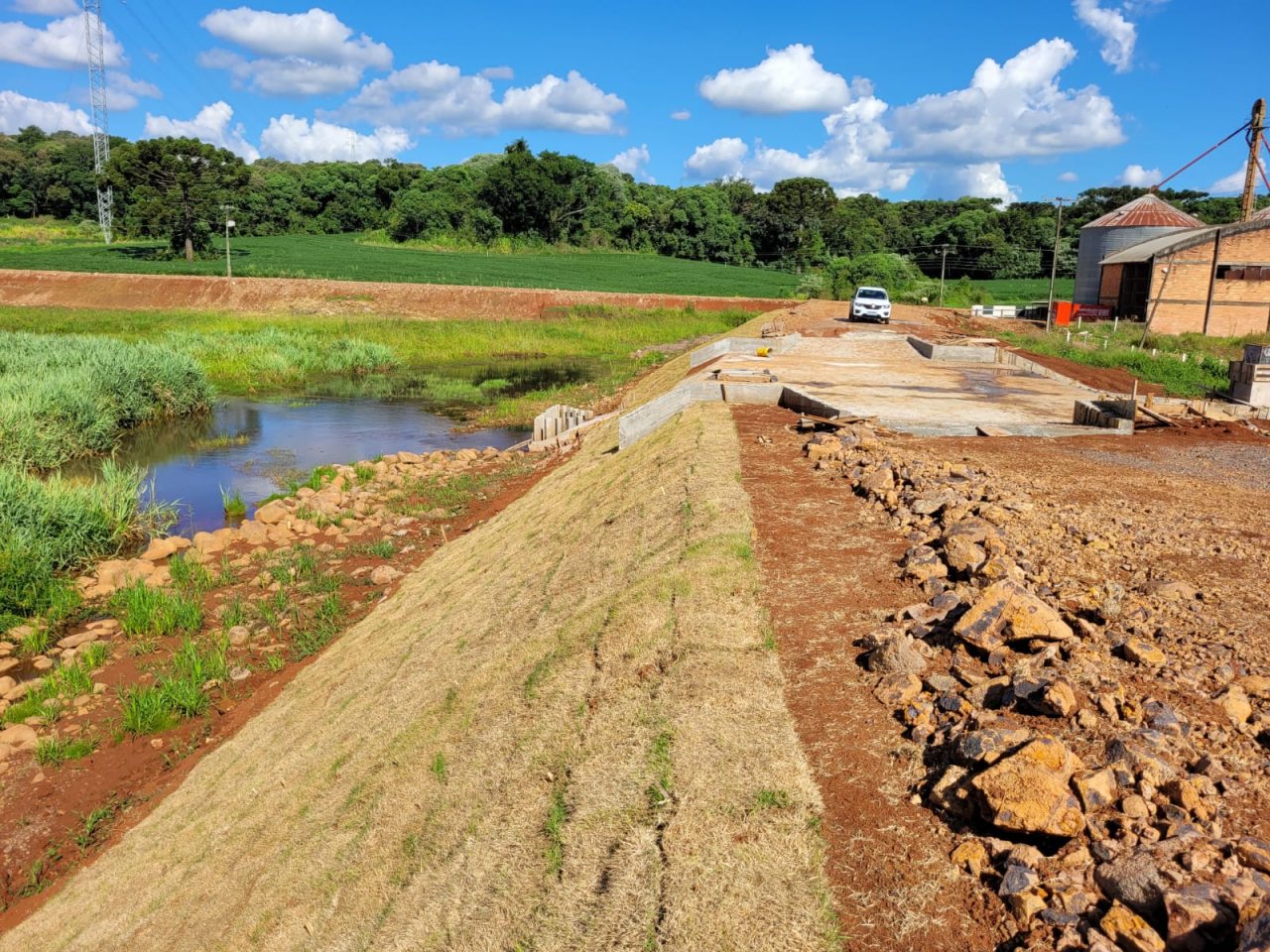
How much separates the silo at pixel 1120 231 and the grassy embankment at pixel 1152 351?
34.9 feet

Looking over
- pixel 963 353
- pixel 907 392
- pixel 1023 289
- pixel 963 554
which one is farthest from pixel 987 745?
pixel 1023 289

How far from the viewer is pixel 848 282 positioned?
63.7 m

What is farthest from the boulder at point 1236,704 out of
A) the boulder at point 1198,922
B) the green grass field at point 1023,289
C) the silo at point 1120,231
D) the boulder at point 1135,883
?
the green grass field at point 1023,289

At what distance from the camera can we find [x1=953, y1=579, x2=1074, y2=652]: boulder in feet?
18.8

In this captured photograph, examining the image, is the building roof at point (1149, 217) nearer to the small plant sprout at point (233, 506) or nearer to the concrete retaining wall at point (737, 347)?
the concrete retaining wall at point (737, 347)

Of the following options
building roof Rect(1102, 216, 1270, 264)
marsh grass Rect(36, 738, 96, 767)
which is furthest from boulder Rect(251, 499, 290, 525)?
building roof Rect(1102, 216, 1270, 264)

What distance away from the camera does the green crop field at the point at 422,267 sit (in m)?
58.2

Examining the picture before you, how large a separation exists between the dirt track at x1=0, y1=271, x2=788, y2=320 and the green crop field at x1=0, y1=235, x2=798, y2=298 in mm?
5088

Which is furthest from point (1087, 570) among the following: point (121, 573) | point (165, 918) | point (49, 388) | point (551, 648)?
point (49, 388)

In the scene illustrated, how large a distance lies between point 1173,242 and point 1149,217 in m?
6.26

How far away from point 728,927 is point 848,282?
63585mm

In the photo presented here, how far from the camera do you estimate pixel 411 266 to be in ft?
218

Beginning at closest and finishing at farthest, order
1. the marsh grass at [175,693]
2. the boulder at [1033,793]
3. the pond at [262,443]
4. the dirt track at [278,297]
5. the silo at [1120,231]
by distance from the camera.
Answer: the boulder at [1033,793], the marsh grass at [175,693], the pond at [262,443], the silo at [1120,231], the dirt track at [278,297]

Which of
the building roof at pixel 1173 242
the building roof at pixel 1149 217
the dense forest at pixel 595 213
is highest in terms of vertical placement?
the dense forest at pixel 595 213
